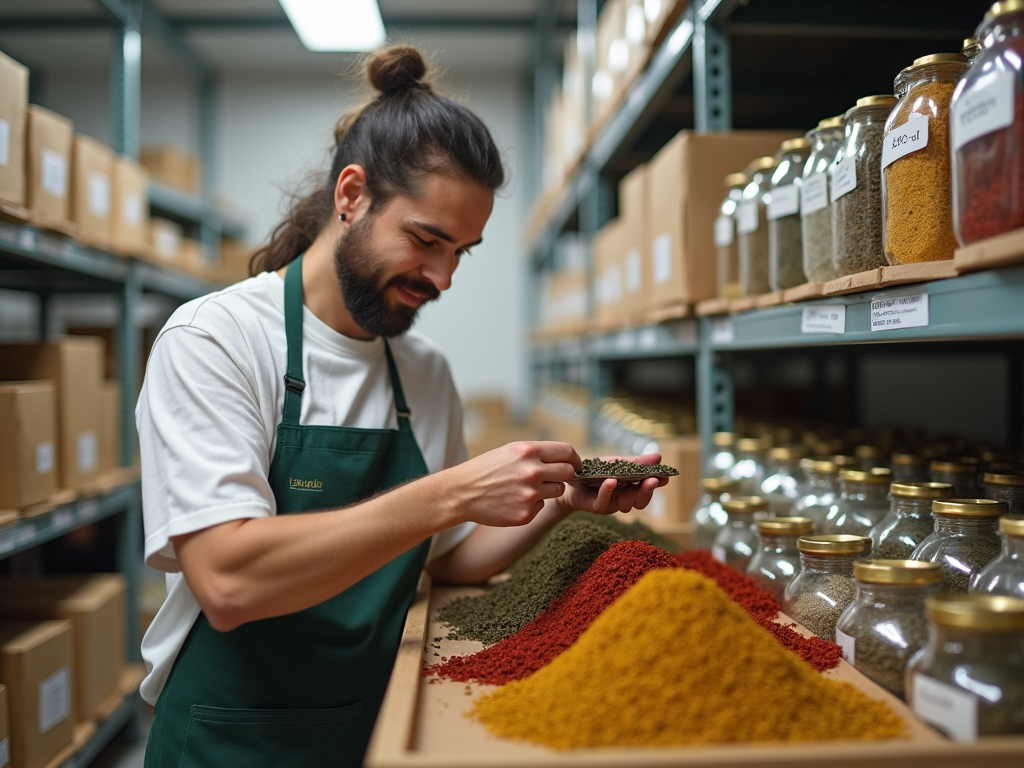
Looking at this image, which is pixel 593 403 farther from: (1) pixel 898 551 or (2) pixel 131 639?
(1) pixel 898 551

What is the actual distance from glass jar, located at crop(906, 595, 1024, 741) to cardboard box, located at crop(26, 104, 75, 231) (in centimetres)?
229

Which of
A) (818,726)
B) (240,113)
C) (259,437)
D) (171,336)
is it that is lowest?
(818,726)

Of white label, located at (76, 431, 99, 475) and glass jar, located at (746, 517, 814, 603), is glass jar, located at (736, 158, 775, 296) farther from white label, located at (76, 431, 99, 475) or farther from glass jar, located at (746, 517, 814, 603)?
white label, located at (76, 431, 99, 475)

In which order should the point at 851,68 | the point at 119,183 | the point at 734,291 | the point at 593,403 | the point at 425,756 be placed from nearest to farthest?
1. the point at 425,756
2. the point at 734,291
3. the point at 851,68
4. the point at 119,183
5. the point at 593,403

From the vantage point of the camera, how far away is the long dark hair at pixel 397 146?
1.38 meters

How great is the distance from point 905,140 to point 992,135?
217 mm

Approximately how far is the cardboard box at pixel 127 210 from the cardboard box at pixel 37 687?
4.43ft

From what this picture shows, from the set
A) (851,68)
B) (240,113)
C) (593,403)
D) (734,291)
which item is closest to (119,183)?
(593,403)

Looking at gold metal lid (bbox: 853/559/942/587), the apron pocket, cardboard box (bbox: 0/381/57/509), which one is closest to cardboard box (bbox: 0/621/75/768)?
cardboard box (bbox: 0/381/57/509)

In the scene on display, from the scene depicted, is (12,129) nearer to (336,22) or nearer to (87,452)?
(87,452)

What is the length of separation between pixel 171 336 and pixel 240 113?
5716 mm

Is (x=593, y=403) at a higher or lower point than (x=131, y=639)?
higher

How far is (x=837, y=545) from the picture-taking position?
1.07 meters

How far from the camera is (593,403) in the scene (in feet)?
11.2
